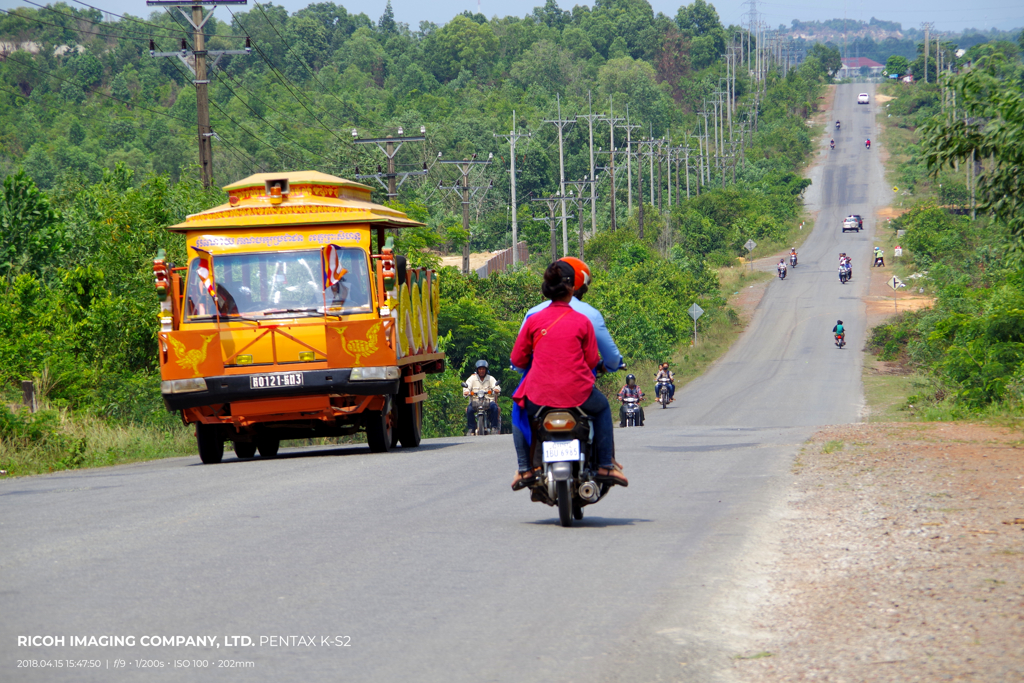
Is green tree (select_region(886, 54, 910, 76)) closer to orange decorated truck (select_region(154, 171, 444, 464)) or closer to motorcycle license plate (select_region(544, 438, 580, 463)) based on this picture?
orange decorated truck (select_region(154, 171, 444, 464))

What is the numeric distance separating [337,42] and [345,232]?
18081cm

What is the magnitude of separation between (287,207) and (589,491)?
7839 millimetres

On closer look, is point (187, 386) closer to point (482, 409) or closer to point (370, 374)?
point (370, 374)

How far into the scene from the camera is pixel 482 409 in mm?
27984

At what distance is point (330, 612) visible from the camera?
6.28m

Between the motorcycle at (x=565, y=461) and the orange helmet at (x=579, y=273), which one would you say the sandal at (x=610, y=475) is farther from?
the orange helmet at (x=579, y=273)

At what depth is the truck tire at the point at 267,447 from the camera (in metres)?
17.6

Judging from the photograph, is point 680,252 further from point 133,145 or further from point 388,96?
point 388,96

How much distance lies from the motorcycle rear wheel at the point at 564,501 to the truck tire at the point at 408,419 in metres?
7.89

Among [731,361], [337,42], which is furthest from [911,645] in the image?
[337,42]

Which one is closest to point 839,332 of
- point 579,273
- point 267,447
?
point 267,447

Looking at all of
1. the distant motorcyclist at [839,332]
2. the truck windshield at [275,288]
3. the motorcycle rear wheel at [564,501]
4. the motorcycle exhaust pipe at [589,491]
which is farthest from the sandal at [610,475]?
the distant motorcyclist at [839,332]

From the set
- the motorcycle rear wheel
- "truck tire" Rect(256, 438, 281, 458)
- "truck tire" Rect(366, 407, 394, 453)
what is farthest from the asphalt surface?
"truck tire" Rect(256, 438, 281, 458)

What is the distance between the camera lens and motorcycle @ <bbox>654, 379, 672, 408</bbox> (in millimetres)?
41319
